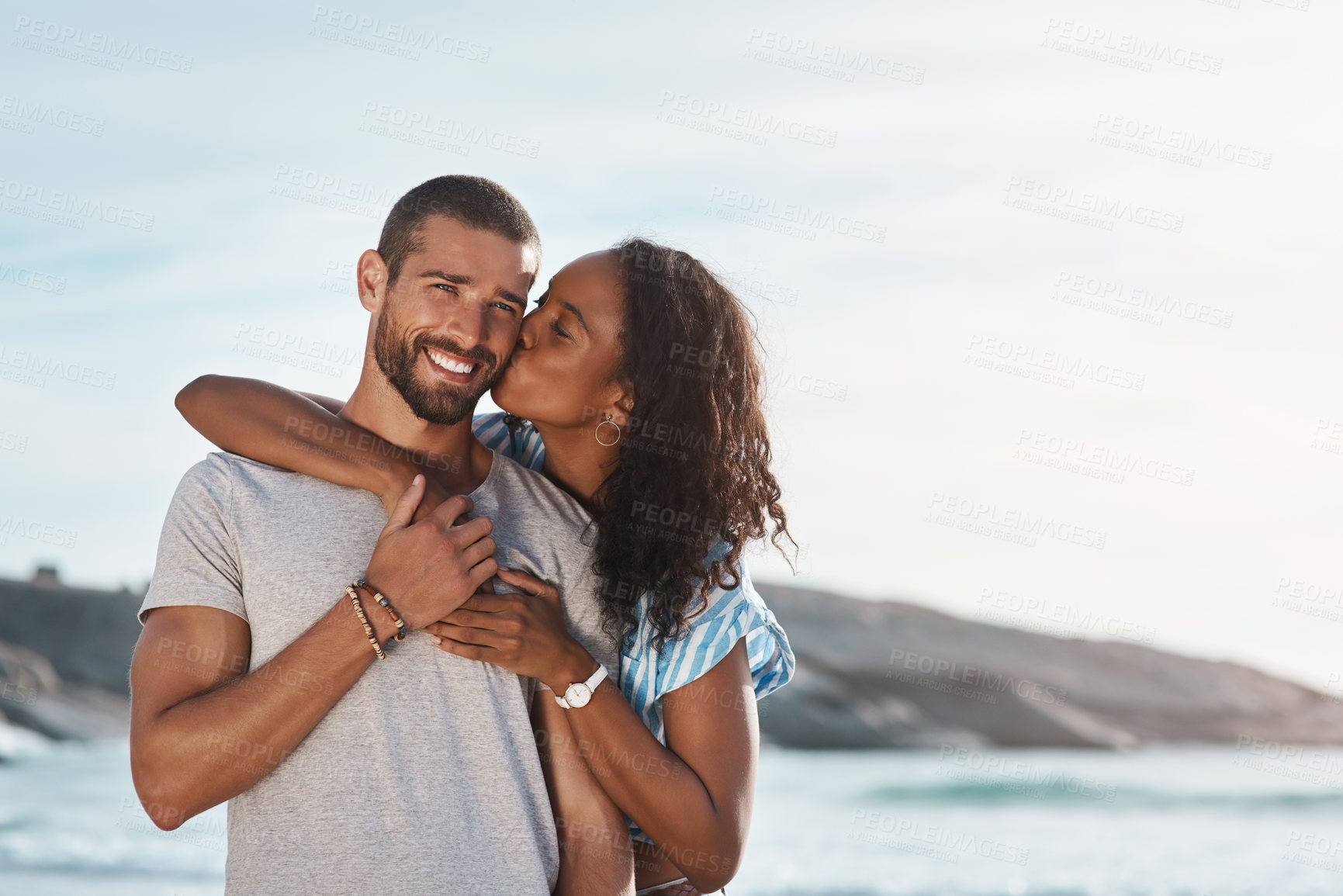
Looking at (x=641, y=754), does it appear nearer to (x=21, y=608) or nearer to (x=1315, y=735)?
(x=21, y=608)

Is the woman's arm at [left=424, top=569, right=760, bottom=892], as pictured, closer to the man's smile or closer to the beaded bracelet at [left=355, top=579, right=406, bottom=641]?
the beaded bracelet at [left=355, top=579, right=406, bottom=641]

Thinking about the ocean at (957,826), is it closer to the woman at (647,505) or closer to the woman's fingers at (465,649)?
the woman at (647,505)

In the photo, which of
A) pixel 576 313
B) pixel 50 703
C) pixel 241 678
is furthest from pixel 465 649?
pixel 50 703

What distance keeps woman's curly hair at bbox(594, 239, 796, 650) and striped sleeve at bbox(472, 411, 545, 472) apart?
30cm

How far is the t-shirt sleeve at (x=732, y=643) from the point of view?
8.46 feet

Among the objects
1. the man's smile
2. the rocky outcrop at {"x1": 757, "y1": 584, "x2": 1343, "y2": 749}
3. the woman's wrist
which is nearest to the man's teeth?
the man's smile

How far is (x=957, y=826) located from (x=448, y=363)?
1225 centimetres

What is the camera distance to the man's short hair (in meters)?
2.60

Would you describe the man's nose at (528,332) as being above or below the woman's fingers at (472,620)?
above

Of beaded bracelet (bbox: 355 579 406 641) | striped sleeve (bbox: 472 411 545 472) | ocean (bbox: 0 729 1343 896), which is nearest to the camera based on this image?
beaded bracelet (bbox: 355 579 406 641)

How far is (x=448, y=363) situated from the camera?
2.53 metres

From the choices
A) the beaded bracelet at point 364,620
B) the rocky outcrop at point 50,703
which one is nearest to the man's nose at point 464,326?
the beaded bracelet at point 364,620

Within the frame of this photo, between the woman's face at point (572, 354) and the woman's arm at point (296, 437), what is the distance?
0.36 metres

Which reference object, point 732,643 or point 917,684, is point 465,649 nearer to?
point 732,643
